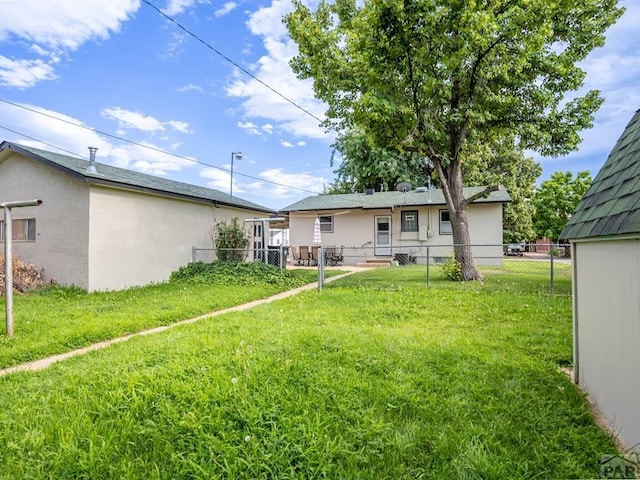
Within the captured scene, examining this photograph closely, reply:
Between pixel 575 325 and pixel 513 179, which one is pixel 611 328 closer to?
pixel 575 325

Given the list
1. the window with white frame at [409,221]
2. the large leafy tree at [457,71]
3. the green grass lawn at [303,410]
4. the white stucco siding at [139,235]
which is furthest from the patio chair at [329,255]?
the green grass lawn at [303,410]

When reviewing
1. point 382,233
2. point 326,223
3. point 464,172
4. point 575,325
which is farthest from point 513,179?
point 575,325

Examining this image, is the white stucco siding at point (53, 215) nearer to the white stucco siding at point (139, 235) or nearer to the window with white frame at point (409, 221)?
the white stucco siding at point (139, 235)

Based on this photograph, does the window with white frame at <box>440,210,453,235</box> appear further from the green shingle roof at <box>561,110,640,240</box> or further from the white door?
the green shingle roof at <box>561,110,640,240</box>

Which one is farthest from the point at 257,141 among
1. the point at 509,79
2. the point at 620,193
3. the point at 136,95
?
the point at 620,193

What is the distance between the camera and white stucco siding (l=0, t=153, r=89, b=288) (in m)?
9.04

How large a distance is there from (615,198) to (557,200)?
92.5ft

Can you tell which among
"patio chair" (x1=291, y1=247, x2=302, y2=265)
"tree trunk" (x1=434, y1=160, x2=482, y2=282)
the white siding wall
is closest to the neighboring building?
"tree trunk" (x1=434, y1=160, x2=482, y2=282)

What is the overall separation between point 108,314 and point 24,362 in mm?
2164

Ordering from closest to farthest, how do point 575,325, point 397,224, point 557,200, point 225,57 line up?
1. point 575,325
2. point 225,57
3. point 397,224
4. point 557,200

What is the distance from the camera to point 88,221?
893 centimetres

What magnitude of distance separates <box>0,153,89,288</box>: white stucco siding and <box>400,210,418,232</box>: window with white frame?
13.8 metres

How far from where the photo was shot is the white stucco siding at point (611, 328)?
2.29 m

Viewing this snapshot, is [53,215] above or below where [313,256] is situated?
above
